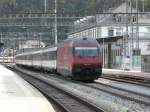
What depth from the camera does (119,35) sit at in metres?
86.1

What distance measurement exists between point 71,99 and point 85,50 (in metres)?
13.2

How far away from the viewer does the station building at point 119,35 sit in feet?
238

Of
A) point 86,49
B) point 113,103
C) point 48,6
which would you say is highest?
point 48,6

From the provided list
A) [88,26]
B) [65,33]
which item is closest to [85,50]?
[65,33]

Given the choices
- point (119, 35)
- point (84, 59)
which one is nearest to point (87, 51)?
point (84, 59)

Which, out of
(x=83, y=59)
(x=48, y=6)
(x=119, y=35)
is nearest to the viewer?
(x=83, y=59)

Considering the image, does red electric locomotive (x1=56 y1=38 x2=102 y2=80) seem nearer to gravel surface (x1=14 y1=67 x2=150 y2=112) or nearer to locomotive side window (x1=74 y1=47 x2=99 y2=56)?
locomotive side window (x1=74 y1=47 x2=99 y2=56)

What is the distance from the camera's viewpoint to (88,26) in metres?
105

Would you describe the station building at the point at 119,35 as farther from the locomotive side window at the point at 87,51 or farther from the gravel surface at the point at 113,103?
the gravel surface at the point at 113,103

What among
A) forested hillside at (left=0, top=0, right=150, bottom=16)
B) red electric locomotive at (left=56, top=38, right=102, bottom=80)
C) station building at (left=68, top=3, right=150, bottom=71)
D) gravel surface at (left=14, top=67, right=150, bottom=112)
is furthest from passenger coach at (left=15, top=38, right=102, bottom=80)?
forested hillside at (left=0, top=0, right=150, bottom=16)

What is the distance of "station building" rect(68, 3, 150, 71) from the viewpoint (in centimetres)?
7250

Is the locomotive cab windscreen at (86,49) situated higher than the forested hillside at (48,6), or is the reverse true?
the forested hillside at (48,6)

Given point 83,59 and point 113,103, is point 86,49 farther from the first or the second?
point 113,103

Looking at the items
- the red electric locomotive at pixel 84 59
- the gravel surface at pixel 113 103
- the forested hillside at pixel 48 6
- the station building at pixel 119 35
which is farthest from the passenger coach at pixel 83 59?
the forested hillside at pixel 48 6
